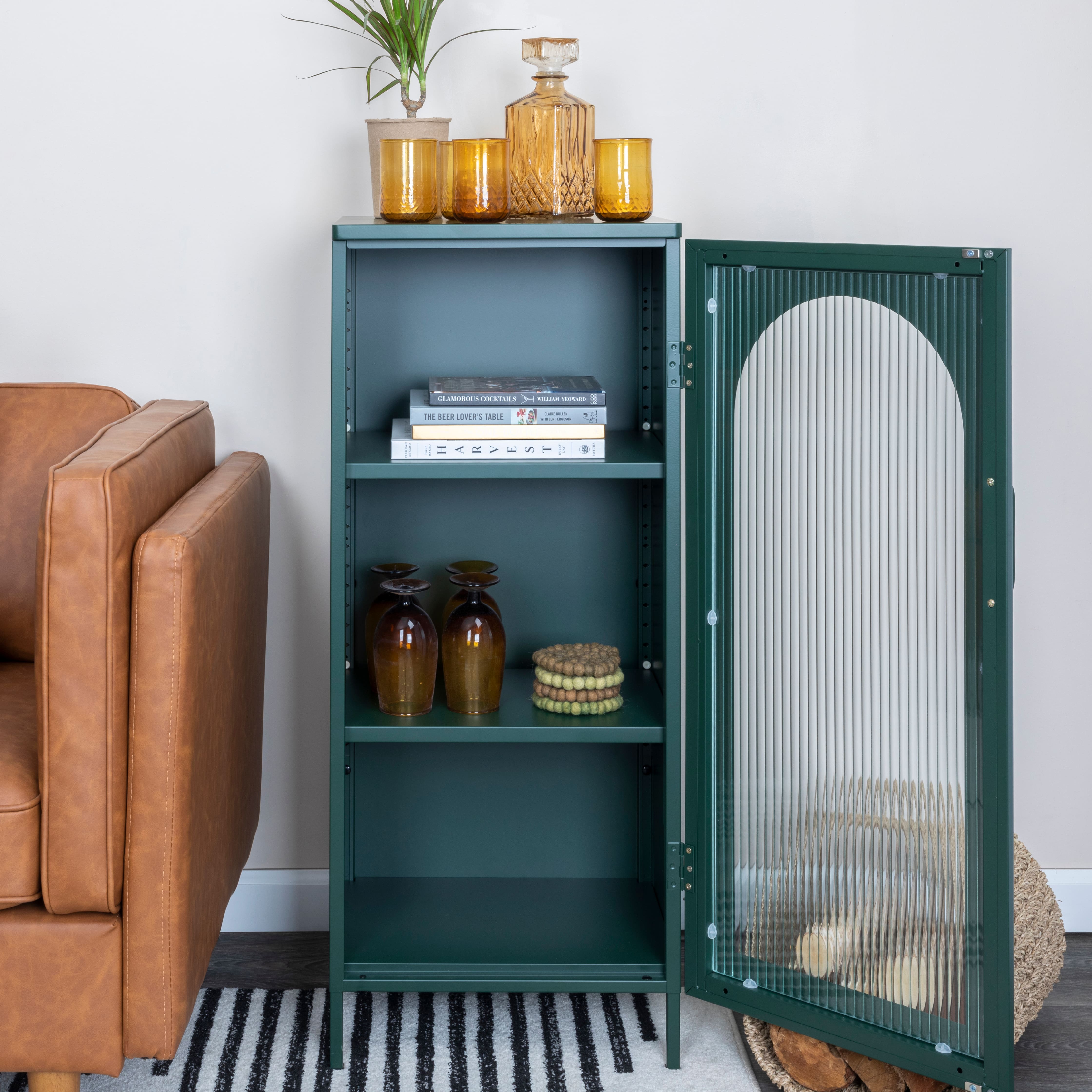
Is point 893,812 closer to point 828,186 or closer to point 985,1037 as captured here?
point 985,1037

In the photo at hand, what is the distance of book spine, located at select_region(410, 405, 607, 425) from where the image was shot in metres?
1.64

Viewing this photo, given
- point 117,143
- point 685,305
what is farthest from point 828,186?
point 117,143

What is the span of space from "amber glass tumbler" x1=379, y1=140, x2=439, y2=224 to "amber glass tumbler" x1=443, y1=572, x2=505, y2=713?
21.3 inches

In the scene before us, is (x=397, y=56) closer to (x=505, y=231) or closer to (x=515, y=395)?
(x=505, y=231)

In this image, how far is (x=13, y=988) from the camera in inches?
54.2

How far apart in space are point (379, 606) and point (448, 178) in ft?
2.18

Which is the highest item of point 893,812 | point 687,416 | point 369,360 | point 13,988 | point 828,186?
point 828,186

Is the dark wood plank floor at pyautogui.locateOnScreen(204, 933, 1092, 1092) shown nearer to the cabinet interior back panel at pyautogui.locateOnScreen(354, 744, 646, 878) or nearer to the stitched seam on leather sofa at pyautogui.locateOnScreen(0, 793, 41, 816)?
the cabinet interior back panel at pyautogui.locateOnScreen(354, 744, 646, 878)

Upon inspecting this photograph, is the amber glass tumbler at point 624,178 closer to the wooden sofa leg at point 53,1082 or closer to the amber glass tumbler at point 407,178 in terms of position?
the amber glass tumbler at point 407,178

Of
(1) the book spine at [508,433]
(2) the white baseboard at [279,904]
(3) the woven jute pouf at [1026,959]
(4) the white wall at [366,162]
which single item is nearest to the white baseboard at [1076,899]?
(3) the woven jute pouf at [1026,959]

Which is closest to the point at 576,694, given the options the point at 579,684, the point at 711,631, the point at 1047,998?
the point at 579,684

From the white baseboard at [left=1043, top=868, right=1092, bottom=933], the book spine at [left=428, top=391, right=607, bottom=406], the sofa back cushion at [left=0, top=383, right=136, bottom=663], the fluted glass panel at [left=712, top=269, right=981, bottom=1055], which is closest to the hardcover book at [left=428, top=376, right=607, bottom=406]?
the book spine at [left=428, top=391, right=607, bottom=406]

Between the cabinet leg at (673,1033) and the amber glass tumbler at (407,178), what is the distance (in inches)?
47.3

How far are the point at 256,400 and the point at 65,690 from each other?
80cm
